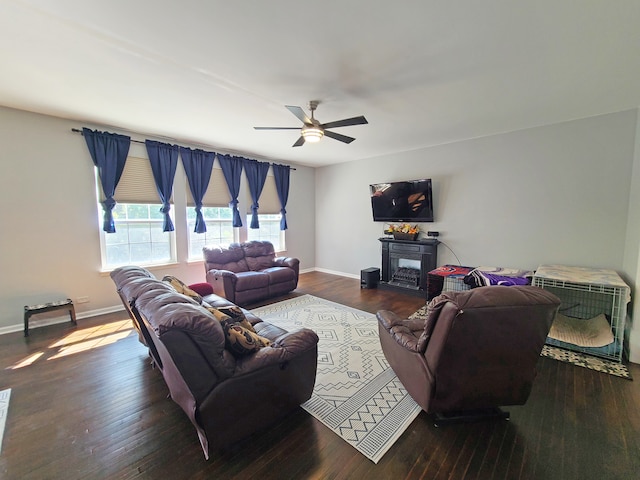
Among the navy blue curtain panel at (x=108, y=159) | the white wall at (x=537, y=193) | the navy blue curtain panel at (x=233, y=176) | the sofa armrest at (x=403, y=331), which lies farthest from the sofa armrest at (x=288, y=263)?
the sofa armrest at (x=403, y=331)

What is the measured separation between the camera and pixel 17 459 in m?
1.67

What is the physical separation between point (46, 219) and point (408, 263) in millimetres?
6047

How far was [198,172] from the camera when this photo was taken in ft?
16.6

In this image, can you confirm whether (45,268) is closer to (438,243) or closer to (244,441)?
(244,441)

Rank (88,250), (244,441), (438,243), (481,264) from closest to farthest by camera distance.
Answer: (244,441)
(88,250)
(481,264)
(438,243)

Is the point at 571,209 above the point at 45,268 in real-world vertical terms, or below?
above

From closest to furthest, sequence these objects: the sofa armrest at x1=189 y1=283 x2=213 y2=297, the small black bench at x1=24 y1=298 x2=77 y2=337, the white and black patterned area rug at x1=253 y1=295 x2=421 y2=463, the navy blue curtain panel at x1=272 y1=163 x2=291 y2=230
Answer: the white and black patterned area rug at x1=253 y1=295 x2=421 y2=463, the small black bench at x1=24 y1=298 x2=77 y2=337, the sofa armrest at x1=189 y1=283 x2=213 y2=297, the navy blue curtain panel at x1=272 y1=163 x2=291 y2=230

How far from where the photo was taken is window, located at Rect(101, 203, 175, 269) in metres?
4.31


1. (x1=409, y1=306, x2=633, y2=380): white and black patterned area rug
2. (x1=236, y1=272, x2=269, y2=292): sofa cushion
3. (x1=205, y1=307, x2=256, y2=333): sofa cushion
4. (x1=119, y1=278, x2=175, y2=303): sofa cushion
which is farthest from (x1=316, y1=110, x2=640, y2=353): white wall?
(x1=119, y1=278, x2=175, y2=303): sofa cushion

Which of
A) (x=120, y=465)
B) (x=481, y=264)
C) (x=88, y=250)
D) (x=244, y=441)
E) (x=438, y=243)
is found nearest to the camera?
(x=120, y=465)

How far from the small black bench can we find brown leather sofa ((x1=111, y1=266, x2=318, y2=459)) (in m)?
2.58

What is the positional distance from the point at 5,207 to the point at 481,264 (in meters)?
7.10

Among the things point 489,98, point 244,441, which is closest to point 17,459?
point 244,441

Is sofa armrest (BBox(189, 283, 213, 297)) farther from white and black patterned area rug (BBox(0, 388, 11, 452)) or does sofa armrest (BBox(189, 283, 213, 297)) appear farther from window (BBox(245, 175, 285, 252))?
window (BBox(245, 175, 285, 252))
